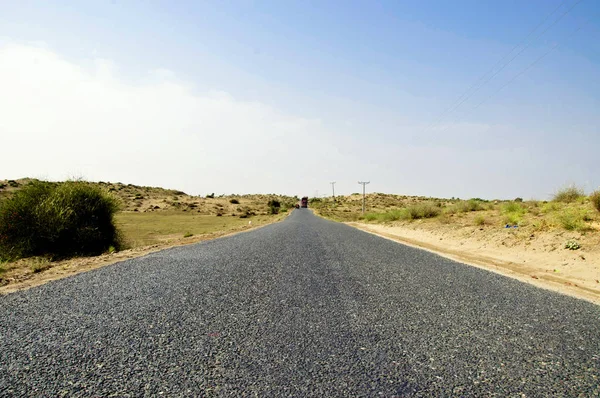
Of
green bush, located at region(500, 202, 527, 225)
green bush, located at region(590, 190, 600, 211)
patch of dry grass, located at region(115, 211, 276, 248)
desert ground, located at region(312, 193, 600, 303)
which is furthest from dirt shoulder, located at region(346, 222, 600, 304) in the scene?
patch of dry grass, located at region(115, 211, 276, 248)

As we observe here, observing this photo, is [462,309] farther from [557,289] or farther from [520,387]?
[557,289]

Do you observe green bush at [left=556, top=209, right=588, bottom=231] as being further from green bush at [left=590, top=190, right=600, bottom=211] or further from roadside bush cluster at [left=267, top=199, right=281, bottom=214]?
roadside bush cluster at [left=267, top=199, right=281, bottom=214]

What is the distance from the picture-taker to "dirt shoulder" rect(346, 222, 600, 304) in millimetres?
8977

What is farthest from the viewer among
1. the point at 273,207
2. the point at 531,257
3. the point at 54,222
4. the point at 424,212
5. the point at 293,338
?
the point at 273,207

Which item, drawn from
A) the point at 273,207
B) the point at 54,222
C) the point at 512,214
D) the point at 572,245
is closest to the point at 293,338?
the point at 572,245

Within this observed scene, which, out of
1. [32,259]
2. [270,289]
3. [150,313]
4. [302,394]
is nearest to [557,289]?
[270,289]

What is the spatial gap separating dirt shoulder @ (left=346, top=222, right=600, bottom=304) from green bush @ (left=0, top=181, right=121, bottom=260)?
15992mm

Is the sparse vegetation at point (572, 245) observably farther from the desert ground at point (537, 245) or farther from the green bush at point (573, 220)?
the green bush at point (573, 220)

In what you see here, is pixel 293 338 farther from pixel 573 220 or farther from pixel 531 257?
pixel 573 220

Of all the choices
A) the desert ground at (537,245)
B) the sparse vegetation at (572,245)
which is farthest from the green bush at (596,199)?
the sparse vegetation at (572,245)

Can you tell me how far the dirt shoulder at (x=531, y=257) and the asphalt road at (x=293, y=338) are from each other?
2.12 meters

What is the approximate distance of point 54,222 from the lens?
14.8 metres

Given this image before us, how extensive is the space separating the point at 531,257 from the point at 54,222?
19.2 meters

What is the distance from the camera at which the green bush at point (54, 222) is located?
47.0 feet
